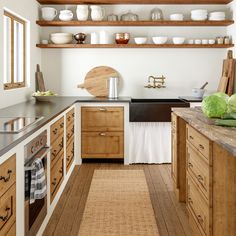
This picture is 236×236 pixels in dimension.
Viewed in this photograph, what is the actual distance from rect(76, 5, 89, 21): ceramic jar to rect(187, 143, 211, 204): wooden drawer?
3179 millimetres

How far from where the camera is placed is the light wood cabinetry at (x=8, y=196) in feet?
6.57

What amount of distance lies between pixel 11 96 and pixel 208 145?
266 centimetres

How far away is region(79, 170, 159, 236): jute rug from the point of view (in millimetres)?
3334

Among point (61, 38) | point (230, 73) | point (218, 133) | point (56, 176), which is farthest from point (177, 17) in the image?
point (218, 133)

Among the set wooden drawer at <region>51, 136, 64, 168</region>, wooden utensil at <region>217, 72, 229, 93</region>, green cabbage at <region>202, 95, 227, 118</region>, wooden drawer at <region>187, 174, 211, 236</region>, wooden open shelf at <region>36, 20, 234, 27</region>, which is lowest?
wooden drawer at <region>187, 174, 211, 236</region>

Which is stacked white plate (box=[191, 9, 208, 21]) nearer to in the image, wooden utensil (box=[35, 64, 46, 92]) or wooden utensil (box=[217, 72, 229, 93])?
wooden utensil (box=[217, 72, 229, 93])

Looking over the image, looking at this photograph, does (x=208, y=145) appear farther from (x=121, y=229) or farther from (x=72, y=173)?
(x=72, y=173)

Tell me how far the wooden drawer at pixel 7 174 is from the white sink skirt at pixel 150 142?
340 centimetres

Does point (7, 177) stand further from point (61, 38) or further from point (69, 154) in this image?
point (61, 38)

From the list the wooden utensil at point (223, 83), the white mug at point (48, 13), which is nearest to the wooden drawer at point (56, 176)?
the white mug at point (48, 13)

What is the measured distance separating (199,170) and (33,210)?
1.13 metres

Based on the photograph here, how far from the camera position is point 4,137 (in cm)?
238

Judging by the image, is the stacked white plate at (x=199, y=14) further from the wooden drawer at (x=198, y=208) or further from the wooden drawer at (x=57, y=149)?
the wooden drawer at (x=198, y=208)

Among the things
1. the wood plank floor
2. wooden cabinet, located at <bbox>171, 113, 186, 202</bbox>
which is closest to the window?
the wood plank floor
